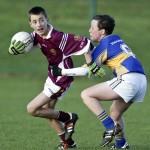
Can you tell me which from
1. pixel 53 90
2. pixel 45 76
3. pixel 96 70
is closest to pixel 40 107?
pixel 53 90

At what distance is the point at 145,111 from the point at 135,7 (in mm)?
10748

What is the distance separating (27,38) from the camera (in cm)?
852

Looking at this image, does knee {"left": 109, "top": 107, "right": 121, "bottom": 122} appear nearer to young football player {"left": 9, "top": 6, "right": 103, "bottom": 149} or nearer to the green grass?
the green grass

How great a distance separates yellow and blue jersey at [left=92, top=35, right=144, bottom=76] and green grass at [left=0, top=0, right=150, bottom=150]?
112 centimetres

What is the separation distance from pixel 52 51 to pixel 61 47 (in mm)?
137

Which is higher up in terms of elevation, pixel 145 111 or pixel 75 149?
pixel 75 149

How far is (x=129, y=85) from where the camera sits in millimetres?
8125

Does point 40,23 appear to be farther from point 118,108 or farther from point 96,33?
point 118,108

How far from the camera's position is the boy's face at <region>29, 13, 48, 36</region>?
8469 millimetres

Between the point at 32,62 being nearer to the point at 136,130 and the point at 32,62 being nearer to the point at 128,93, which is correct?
the point at 136,130

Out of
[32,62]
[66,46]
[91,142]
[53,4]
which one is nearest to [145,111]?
[91,142]

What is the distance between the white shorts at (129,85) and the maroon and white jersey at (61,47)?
2.23 feet

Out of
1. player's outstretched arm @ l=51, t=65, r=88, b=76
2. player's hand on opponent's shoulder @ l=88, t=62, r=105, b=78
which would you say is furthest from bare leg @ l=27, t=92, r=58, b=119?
player's hand on opponent's shoulder @ l=88, t=62, r=105, b=78

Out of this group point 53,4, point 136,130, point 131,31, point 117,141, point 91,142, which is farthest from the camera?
point 53,4
